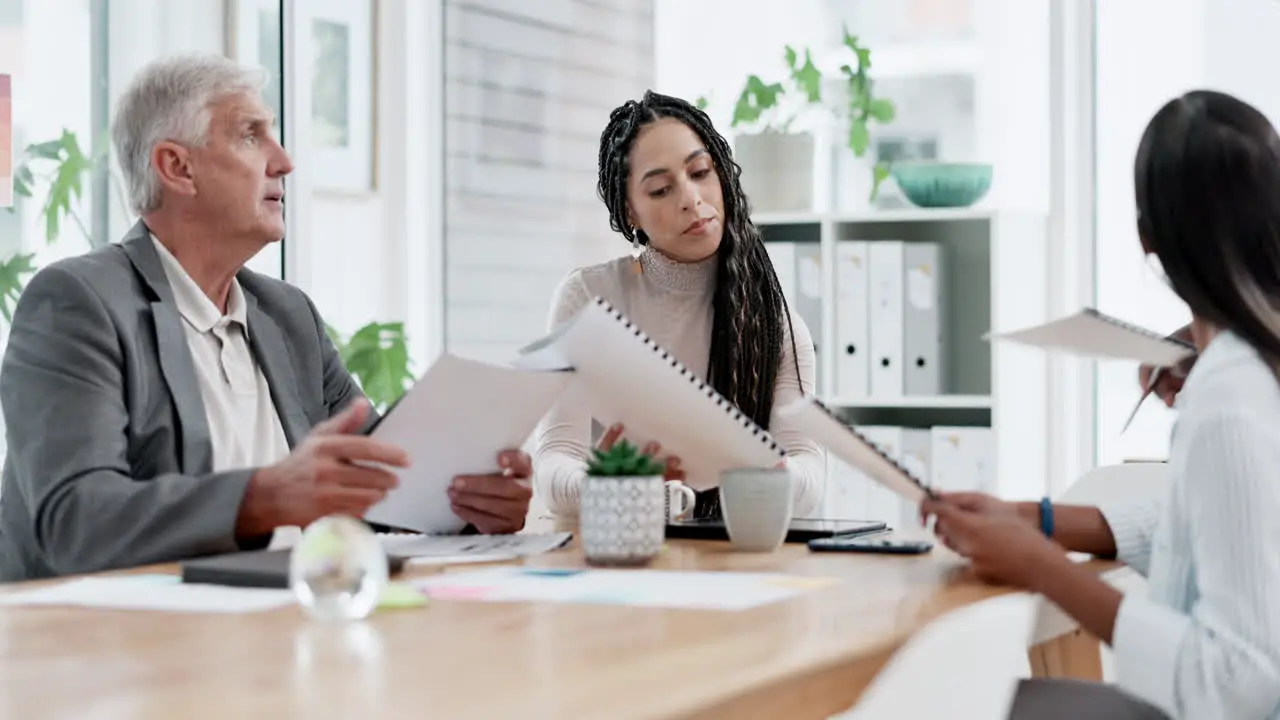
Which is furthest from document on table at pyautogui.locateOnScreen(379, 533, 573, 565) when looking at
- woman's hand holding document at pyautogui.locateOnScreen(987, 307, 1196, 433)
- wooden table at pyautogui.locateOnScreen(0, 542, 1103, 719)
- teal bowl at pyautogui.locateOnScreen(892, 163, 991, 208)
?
teal bowl at pyautogui.locateOnScreen(892, 163, 991, 208)

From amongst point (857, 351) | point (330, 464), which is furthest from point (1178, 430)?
point (857, 351)

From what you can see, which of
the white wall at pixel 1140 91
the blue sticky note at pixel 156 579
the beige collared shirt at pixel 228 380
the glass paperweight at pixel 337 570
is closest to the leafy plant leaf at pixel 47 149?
the beige collared shirt at pixel 228 380

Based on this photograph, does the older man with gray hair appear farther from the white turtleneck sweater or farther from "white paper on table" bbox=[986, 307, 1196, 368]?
"white paper on table" bbox=[986, 307, 1196, 368]

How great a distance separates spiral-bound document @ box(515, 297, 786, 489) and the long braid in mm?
541

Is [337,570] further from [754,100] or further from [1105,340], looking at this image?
[754,100]

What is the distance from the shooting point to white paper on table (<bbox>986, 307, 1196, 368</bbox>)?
5.92 ft

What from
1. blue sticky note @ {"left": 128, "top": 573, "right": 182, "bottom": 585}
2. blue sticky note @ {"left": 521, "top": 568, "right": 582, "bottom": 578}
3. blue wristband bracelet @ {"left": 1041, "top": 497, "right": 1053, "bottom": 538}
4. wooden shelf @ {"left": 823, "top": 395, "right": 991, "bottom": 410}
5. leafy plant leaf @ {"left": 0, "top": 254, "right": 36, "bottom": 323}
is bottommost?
blue sticky note @ {"left": 128, "top": 573, "right": 182, "bottom": 585}

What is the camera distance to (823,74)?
493cm

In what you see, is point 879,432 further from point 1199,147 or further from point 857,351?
point 1199,147

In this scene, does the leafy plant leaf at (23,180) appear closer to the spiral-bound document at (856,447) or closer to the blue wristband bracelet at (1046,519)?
the spiral-bound document at (856,447)

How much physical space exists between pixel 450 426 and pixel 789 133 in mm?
2804

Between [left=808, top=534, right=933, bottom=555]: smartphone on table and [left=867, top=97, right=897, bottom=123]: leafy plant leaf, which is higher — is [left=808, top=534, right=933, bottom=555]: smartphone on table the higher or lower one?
the lower one

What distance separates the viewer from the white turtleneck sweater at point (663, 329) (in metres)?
2.62

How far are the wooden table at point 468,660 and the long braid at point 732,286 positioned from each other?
105 cm
